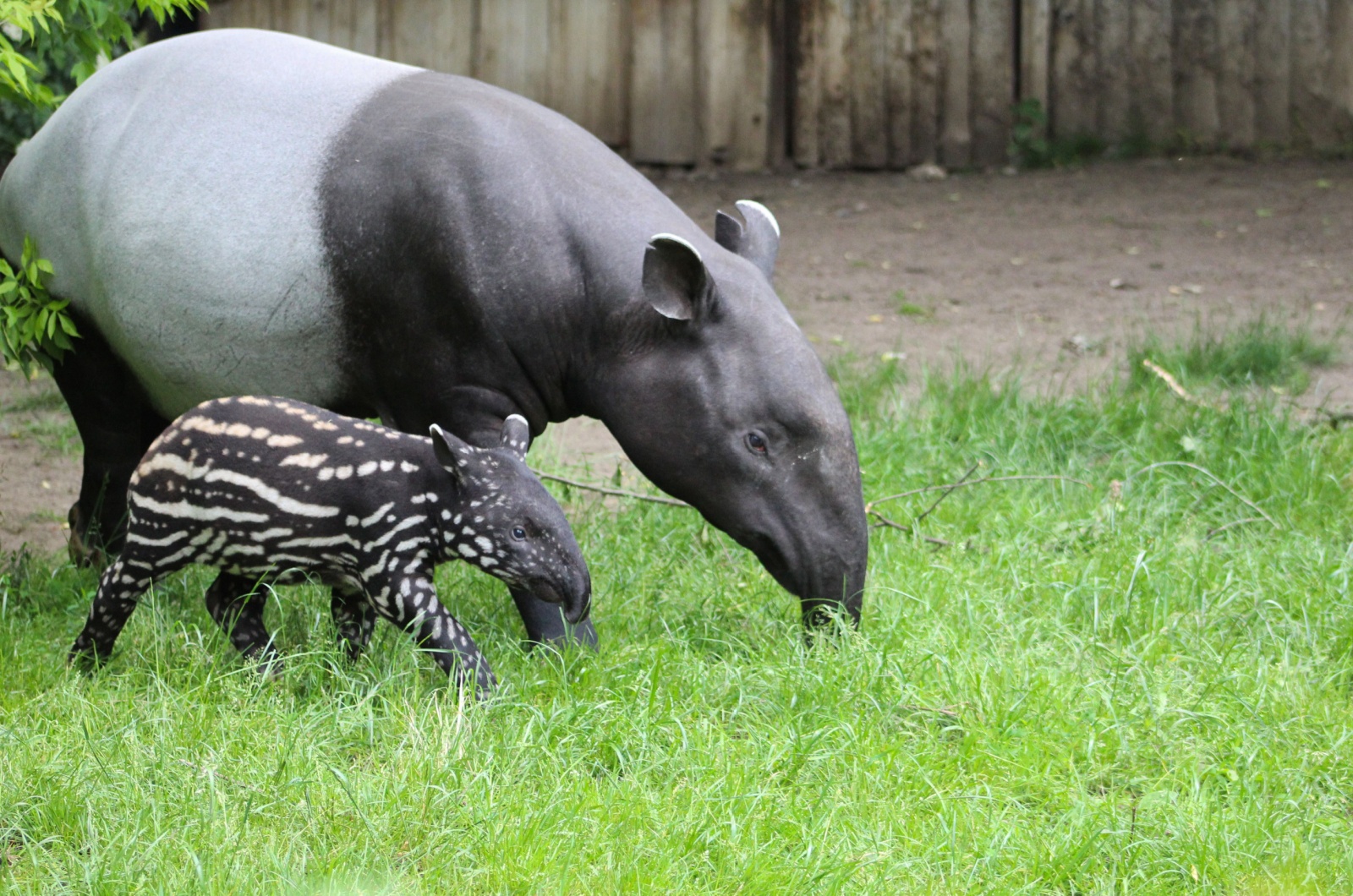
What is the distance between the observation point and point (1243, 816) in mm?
3268

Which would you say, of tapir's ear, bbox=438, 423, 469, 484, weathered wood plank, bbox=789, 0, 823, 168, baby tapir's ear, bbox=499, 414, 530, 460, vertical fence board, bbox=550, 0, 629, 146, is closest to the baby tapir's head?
tapir's ear, bbox=438, 423, 469, 484

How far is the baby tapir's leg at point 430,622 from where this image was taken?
365cm

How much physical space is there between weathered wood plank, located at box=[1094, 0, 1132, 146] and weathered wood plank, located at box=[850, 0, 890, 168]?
1.63 meters

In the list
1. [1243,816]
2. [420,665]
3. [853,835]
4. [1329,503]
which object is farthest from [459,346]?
[1329,503]

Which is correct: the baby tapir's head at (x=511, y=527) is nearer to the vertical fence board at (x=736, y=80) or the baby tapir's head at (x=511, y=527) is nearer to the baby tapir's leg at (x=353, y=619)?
the baby tapir's leg at (x=353, y=619)

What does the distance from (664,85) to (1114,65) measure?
3474 mm

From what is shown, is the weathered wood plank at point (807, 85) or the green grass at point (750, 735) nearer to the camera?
the green grass at point (750, 735)

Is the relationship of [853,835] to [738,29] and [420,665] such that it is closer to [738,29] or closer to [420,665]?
[420,665]

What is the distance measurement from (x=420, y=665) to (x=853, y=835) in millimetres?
1284

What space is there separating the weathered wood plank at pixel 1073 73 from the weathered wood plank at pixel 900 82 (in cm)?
109

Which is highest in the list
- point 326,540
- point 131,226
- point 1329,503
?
point 131,226

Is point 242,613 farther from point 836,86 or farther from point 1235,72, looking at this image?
point 1235,72

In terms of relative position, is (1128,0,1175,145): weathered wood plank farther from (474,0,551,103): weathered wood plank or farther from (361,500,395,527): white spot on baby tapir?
(361,500,395,527): white spot on baby tapir

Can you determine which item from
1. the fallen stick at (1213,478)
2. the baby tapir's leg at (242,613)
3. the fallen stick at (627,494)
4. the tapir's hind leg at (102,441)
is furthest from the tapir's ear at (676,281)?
the fallen stick at (1213,478)
